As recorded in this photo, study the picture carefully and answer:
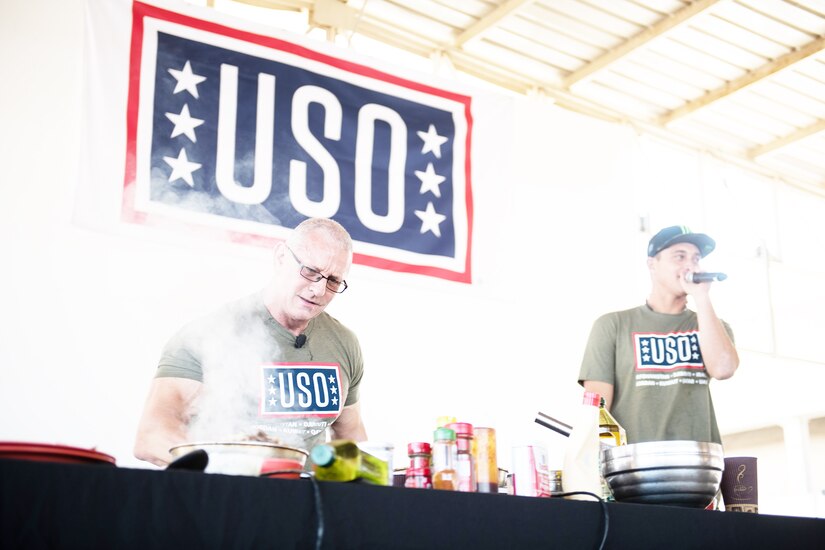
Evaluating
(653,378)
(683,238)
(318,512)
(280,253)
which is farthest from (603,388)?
→ (318,512)

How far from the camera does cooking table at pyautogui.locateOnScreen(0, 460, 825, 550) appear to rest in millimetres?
937

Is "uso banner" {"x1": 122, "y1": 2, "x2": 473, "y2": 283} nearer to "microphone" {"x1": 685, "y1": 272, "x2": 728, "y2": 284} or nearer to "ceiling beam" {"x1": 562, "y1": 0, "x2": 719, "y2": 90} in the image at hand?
"microphone" {"x1": 685, "y1": 272, "x2": 728, "y2": 284}

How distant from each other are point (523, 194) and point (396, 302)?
1.07 m

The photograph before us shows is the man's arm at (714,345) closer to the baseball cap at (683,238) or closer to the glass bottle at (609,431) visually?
the baseball cap at (683,238)

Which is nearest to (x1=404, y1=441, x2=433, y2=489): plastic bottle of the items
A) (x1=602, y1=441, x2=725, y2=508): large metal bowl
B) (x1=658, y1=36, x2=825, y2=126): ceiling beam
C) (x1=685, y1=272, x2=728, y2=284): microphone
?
(x1=602, y1=441, x2=725, y2=508): large metal bowl

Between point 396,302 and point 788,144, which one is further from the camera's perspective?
point 788,144

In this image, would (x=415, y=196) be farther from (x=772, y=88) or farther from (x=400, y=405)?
(x=772, y=88)

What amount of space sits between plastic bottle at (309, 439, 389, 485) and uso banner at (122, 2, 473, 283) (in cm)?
208

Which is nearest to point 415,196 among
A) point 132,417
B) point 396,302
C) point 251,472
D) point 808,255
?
point 396,302

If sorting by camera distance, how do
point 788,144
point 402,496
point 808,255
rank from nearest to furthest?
1. point 402,496
2. point 788,144
3. point 808,255

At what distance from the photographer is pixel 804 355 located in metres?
5.94

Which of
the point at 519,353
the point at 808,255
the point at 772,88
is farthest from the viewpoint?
the point at 808,255

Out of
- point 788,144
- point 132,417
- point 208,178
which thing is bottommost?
point 132,417

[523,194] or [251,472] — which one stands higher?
[523,194]
